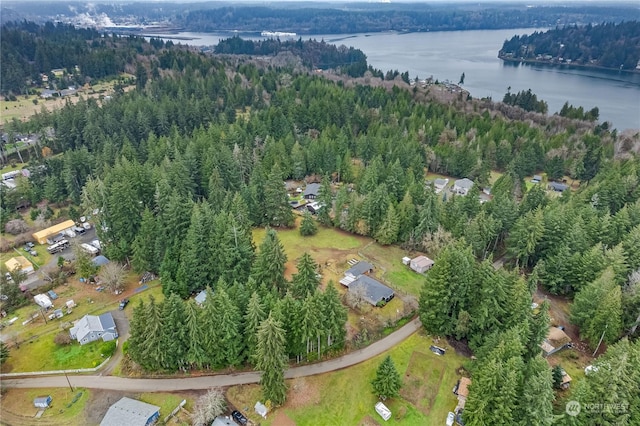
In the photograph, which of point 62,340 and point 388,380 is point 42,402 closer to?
point 62,340

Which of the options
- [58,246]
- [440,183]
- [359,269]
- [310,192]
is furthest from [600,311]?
[58,246]

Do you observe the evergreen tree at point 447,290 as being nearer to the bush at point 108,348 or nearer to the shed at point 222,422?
the shed at point 222,422

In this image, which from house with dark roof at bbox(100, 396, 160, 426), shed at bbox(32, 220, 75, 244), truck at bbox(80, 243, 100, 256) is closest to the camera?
house with dark roof at bbox(100, 396, 160, 426)

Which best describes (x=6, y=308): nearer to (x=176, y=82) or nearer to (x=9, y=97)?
(x=176, y=82)

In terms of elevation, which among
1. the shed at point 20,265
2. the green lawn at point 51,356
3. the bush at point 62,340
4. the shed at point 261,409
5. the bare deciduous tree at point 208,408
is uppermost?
the bare deciduous tree at point 208,408

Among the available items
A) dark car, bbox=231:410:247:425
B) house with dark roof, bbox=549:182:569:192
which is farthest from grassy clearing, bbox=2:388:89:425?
house with dark roof, bbox=549:182:569:192

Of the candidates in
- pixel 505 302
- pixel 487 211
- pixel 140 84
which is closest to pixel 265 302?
pixel 505 302

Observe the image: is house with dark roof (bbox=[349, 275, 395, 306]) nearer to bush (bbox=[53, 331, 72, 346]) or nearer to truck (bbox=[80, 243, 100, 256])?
bush (bbox=[53, 331, 72, 346])

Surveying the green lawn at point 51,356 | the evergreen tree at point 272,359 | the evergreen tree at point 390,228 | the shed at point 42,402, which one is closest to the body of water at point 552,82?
the evergreen tree at point 390,228
